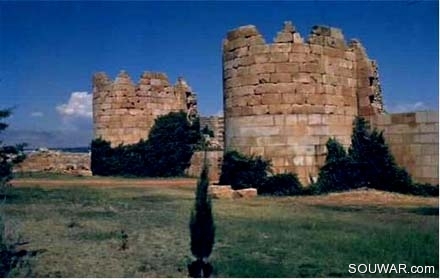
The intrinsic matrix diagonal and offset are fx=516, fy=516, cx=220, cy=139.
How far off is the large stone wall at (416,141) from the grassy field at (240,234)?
1.28m

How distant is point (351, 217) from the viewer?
1146 cm

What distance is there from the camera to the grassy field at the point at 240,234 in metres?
7.30

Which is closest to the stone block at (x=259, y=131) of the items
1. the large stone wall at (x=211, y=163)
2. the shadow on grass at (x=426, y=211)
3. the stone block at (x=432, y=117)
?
the stone block at (x=432, y=117)

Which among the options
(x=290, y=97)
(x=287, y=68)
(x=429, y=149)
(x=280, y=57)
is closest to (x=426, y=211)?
(x=429, y=149)

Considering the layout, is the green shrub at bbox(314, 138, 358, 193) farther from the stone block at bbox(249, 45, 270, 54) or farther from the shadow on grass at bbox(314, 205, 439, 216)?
the stone block at bbox(249, 45, 270, 54)

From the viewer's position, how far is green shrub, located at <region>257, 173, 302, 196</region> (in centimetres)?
Result: 1625

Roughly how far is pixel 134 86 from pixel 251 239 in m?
20.9

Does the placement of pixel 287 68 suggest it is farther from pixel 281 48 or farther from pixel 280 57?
pixel 281 48

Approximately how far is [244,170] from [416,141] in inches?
215

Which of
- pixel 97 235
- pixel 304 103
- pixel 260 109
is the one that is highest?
pixel 304 103

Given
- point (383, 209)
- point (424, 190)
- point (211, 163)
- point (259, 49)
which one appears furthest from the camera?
point (211, 163)

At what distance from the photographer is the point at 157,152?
90.7ft

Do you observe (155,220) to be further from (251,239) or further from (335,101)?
(335,101)

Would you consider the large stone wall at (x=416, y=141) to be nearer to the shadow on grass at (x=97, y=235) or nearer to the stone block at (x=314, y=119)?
the stone block at (x=314, y=119)
